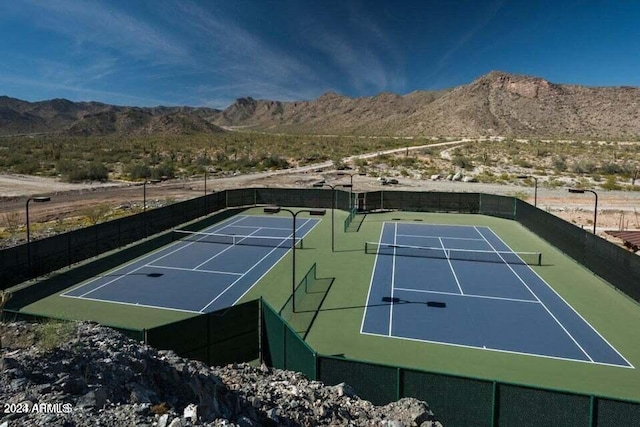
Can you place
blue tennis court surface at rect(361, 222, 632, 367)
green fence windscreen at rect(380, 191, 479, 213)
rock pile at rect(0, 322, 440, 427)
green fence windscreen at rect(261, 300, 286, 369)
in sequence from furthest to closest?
green fence windscreen at rect(380, 191, 479, 213), blue tennis court surface at rect(361, 222, 632, 367), green fence windscreen at rect(261, 300, 286, 369), rock pile at rect(0, 322, 440, 427)

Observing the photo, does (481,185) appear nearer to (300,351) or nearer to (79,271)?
(79,271)

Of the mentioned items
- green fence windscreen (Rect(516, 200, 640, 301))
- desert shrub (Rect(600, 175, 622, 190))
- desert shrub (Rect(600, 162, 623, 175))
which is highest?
desert shrub (Rect(600, 162, 623, 175))

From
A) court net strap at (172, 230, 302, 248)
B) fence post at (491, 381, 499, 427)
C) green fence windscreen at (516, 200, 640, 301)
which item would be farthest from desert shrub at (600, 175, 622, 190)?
fence post at (491, 381, 499, 427)

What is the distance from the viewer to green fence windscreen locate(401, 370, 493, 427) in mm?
9328

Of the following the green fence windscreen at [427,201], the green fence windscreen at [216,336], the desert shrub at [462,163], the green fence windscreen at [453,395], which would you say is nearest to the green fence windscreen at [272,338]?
the green fence windscreen at [216,336]

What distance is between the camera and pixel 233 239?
97.2ft

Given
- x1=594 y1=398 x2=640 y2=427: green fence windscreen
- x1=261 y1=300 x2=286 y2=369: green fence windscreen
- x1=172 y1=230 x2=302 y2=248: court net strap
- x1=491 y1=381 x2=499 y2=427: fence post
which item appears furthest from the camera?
x1=172 y1=230 x2=302 y2=248: court net strap

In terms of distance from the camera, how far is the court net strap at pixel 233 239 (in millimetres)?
28594

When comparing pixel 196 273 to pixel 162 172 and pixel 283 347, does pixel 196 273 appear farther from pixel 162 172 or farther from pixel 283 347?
pixel 162 172

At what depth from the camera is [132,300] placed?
18.8 m

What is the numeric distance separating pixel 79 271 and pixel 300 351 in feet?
50.3

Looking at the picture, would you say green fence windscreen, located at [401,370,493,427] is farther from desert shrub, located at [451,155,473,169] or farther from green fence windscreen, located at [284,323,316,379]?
desert shrub, located at [451,155,473,169]

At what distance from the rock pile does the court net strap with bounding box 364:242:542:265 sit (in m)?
16.6

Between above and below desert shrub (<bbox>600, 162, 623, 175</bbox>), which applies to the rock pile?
below
